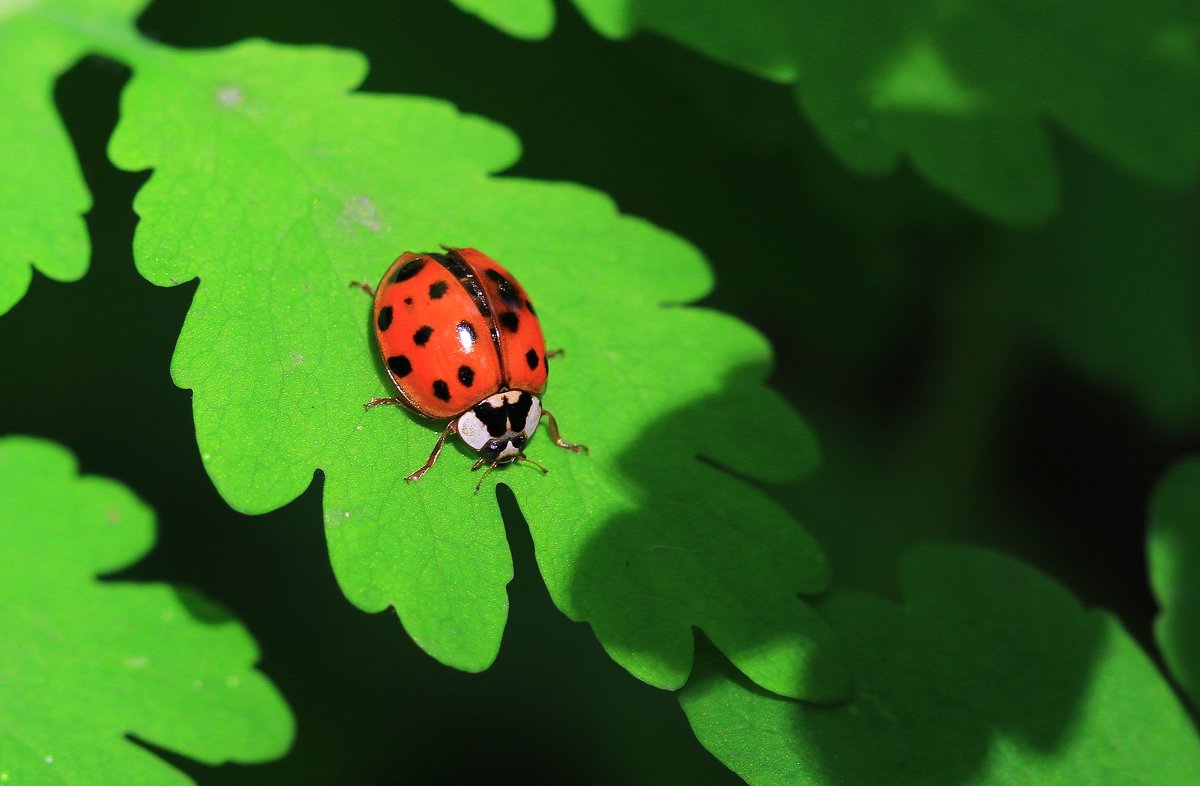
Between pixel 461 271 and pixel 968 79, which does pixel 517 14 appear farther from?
pixel 968 79

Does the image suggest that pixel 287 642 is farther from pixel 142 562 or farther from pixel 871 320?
pixel 871 320

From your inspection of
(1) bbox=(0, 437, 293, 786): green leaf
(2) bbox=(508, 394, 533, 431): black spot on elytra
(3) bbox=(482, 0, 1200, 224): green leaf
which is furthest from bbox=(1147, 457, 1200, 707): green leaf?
(1) bbox=(0, 437, 293, 786): green leaf

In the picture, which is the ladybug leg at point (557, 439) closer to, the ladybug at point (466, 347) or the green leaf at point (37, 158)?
the ladybug at point (466, 347)

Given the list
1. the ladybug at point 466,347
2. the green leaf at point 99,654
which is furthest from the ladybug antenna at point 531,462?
the green leaf at point 99,654

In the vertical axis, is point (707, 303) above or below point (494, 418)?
below

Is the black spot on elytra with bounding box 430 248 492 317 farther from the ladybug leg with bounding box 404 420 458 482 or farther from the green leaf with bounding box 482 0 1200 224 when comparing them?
the green leaf with bounding box 482 0 1200 224

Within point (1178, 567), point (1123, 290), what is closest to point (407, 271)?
point (1178, 567)
